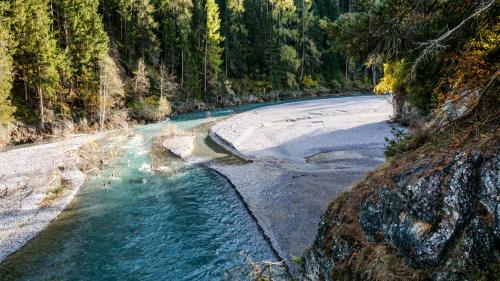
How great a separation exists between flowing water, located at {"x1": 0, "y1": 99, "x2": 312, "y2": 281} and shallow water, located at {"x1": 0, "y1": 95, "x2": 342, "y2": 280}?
0.10 ft

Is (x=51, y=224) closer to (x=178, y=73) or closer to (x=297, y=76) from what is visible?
(x=178, y=73)

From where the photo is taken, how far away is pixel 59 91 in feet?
116

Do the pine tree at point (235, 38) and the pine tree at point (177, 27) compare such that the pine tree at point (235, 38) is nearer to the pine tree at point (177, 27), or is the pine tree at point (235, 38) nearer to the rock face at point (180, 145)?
the pine tree at point (177, 27)

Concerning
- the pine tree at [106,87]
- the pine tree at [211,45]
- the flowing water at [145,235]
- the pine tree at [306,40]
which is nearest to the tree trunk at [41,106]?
the pine tree at [106,87]

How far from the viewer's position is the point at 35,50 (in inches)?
1237

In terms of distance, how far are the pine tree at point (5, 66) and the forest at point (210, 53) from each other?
10cm

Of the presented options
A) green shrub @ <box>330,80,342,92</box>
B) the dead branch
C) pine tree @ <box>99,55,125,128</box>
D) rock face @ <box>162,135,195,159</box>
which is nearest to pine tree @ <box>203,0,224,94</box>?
pine tree @ <box>99,55,125,128</box>

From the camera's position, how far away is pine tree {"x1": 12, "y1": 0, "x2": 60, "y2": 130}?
101 feet

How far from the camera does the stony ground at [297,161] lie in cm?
1318

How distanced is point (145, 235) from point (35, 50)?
2649 centimetres

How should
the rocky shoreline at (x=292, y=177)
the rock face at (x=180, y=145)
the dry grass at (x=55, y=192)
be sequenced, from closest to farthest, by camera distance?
the rocky shoreline at (x=292, y=177) → the dry grass at (x=55, y=192) → the rock face at (x=180, y=145)

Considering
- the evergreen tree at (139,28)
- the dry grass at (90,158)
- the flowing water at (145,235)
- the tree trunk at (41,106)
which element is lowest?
the flowing water at (145,235)

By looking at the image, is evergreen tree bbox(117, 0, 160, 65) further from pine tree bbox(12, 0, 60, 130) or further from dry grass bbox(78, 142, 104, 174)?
dry grass bbox(78, 142, 104, 174)

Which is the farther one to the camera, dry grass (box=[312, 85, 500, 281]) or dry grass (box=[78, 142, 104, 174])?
dry grass (box=[78, 142, 104, 174])
